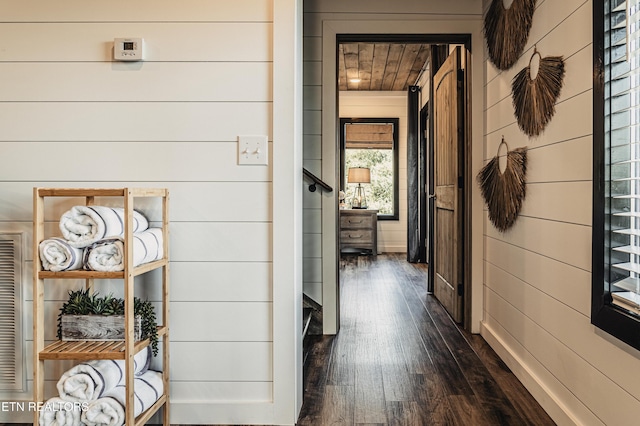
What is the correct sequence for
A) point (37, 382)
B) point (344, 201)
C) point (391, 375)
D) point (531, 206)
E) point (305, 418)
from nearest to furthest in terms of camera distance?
point (37, 382) → point (305, 418) → point (531, 206) → point (391, 375) → point (344, 201)

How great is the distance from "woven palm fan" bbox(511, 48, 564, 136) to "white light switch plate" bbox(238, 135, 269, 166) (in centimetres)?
127

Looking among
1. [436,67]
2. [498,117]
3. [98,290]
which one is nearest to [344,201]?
[436,67]

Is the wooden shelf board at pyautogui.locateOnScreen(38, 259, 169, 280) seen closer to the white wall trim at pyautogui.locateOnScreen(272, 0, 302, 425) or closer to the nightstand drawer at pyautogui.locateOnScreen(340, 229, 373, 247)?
the white wall trim at pyautogui.locateOnScreen(272, 0, 302, 425)

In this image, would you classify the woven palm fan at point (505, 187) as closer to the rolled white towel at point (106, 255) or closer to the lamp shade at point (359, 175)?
the rolled white towel at point (106, 255)

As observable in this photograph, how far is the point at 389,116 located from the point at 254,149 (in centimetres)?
636

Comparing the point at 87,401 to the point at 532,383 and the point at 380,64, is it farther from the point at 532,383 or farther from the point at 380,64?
the point at 380,64

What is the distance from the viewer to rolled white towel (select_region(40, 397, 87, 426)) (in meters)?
1.66

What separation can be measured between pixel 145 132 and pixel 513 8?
80.2 inches

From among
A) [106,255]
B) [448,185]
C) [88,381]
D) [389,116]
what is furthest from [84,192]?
[389,116]

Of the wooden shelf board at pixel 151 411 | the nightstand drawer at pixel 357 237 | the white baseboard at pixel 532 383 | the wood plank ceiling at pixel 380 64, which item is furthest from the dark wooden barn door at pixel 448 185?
the nightstand drawer at pixel 357 237

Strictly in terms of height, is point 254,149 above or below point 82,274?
above

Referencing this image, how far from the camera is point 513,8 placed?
261 centimetres

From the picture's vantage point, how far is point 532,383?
2314 millimetres

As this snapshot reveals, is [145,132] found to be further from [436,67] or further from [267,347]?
[436,67]
